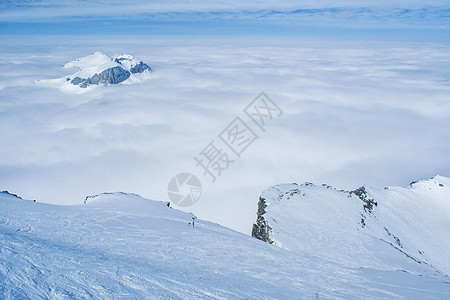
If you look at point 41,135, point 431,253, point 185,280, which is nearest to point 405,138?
point 431,253

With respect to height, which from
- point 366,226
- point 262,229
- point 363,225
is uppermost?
point 262,229

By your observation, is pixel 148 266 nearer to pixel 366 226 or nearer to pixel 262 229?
pixel 262 229

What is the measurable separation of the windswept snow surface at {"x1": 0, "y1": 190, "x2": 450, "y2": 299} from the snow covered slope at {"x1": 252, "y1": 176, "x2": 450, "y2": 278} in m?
10.0

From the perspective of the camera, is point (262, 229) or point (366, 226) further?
point (366, 226)

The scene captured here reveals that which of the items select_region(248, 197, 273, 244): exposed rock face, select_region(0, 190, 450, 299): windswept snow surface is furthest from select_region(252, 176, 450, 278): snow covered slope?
select_region(0, 190, 450, 299): windswept snow surface

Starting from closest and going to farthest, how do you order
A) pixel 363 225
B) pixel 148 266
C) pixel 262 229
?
pixel 148 266 → pixel 262 229 → pixel 363 225

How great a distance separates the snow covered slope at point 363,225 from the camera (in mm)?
25516

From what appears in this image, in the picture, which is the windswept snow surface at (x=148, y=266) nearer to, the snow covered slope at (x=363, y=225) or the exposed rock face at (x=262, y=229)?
the snow covered slope at (x=363, y=225)

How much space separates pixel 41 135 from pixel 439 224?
197 meters

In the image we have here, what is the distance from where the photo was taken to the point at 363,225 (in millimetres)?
33125

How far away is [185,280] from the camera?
9.38 metres

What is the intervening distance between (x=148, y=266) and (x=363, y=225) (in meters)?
30.5

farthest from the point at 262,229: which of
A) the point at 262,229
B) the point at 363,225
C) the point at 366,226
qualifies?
the point at 366,226

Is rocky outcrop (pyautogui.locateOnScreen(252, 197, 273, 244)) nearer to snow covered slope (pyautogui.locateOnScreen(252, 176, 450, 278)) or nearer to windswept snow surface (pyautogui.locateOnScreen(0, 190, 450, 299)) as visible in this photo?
snow covered slope (pyautogui.locateOnScreen(252, 176, 450, 278))
